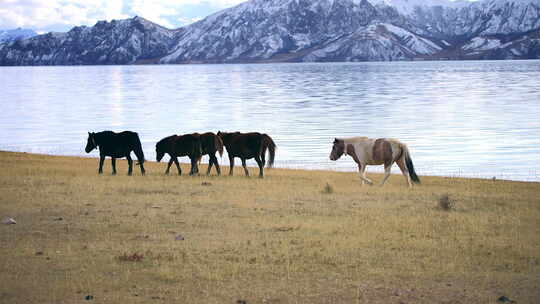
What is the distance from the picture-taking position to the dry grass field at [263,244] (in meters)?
13.1

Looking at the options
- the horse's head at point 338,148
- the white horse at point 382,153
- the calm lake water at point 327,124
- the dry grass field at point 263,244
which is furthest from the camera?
the calm lake water at point 327,124

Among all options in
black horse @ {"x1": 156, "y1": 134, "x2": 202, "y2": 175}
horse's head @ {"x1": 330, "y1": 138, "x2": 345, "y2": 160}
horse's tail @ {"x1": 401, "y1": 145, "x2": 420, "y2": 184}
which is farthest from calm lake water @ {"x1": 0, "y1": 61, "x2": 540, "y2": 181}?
horse's head @ {"x1": 330, "y1": 138, "x2": 345, "y2": 160}

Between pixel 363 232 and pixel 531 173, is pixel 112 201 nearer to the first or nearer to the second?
pixel 363 232

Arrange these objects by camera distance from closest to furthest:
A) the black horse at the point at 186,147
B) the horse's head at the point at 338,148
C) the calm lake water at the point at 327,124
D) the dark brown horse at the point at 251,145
Result: 1. the horse's head at the point at 338,148
2. the dark brown horse at the point at 251,145
3. the black horse at the point at 186,147
4. the calm lake water at the point at 327,124

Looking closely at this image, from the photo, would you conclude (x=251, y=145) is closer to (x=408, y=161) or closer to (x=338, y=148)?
(x=338, y=148)

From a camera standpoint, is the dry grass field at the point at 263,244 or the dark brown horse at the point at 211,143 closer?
the dry grass field at the point at 263,244

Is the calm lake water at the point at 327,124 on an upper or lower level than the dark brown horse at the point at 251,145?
lower

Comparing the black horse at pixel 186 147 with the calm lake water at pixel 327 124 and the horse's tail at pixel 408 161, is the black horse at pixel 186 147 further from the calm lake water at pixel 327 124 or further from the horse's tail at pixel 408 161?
the horse's tail at pixel 408 161

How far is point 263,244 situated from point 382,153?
12127 millimetres

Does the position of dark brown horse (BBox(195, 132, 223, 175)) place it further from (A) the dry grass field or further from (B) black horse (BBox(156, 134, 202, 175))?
(A) the dry grass field

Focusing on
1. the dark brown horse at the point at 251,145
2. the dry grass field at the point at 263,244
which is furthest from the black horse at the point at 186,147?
the dry grass field at the point at 263,244

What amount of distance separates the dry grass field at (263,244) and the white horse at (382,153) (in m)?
1.18

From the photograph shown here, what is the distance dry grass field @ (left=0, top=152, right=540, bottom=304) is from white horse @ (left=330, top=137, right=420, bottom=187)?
118cm

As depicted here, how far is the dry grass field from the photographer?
13.1m
